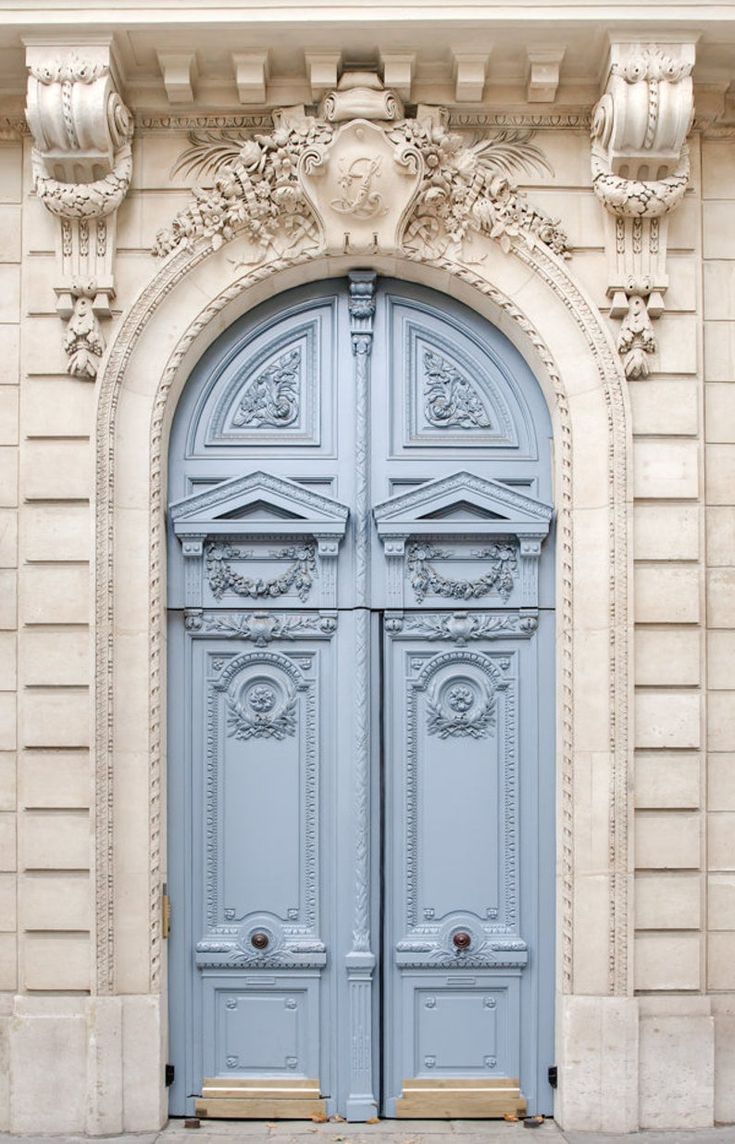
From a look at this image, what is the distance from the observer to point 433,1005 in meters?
6.28

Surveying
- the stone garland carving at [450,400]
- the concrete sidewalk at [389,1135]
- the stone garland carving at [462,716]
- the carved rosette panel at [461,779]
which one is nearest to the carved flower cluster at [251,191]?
the stone garland carving at [450,400]

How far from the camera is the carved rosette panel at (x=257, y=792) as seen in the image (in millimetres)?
6254

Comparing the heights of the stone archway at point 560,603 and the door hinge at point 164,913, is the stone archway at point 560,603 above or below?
above

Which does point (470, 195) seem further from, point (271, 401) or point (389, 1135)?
point (389, 1135)

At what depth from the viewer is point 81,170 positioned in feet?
19.9

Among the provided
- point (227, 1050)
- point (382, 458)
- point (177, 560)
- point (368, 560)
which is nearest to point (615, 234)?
point (382, 458)

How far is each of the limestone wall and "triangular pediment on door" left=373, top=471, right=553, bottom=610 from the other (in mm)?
365

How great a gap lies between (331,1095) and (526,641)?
260 centimetres

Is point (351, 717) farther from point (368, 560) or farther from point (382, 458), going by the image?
point (382, 458)

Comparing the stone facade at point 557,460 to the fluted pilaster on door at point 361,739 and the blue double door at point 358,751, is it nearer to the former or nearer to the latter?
the blue double door at point 358,751

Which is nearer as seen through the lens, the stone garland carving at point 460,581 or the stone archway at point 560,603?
the stone archway at point 560,603

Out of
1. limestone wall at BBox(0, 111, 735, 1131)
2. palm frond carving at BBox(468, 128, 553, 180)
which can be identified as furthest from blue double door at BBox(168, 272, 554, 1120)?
palm frond carving at BBox(468, 128, 553, 180)

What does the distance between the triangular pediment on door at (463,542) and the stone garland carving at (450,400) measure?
1.06 ft

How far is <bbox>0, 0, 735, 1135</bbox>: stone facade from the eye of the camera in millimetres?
5973
